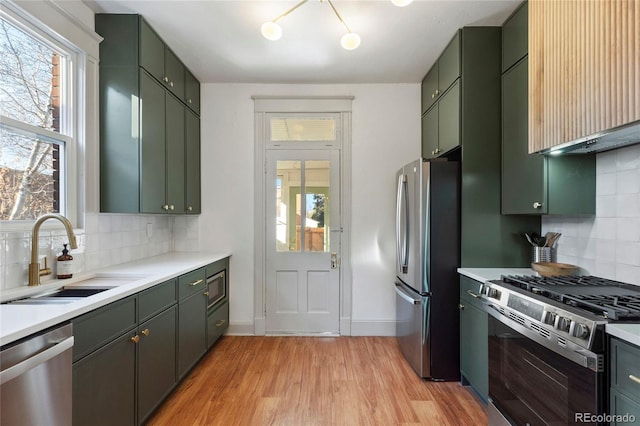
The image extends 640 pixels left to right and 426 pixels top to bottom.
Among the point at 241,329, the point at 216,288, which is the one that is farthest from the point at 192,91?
the point at 241,329

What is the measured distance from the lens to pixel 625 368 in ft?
3.67

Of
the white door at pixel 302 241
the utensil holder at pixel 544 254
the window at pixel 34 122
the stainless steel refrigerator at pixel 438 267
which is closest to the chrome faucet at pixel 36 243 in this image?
the window at pixel 34 122

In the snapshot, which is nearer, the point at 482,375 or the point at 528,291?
the point at 528,291

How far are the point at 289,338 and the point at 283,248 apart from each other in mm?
964

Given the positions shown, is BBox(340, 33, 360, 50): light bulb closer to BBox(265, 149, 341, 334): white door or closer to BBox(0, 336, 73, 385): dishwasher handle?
BBox(265, 149, 341, 334): white door

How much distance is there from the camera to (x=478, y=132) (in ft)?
7.90

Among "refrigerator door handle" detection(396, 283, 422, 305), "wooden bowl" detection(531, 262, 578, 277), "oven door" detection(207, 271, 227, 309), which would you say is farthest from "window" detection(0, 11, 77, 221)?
"wooden bowl" detection(531, 262, 578, 277)

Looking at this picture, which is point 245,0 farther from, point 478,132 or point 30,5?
point 478,132

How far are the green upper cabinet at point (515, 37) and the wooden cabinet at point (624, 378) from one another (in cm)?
185

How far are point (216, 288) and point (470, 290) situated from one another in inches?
89.6

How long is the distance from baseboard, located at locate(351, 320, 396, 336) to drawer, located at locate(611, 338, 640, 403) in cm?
236

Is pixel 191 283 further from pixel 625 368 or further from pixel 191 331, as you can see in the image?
pixel 625 368

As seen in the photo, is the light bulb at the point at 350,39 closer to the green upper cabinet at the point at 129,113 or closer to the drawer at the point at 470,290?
the green upper cabinet at the point at 129,113

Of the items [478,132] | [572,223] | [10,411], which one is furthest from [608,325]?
[10,411]
